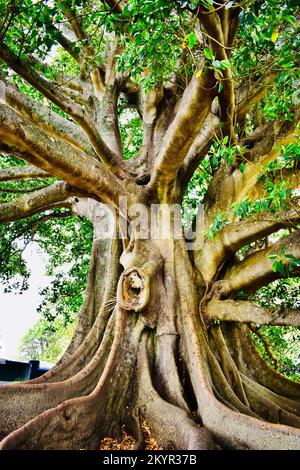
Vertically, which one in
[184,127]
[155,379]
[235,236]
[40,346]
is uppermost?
[184,127]

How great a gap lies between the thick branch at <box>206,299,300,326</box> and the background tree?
2 cm

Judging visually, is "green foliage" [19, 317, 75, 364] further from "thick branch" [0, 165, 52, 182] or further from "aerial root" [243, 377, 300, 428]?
"aerial root" [243, 377, 300, 428]

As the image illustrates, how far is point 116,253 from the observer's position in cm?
495

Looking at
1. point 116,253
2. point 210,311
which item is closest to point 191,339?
point 210,311

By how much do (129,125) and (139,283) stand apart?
5445 mm

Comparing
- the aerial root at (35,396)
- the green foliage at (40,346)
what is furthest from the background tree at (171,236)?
the green foliage at (40,346)

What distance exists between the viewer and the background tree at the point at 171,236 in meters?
2.64

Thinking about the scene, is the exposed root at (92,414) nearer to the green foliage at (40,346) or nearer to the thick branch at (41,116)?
the thick branch at (41,116)

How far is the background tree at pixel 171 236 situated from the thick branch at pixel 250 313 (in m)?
0.02

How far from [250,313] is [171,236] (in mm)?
1587

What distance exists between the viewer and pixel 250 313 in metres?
3.35

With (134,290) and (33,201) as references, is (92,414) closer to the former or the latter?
(134,290)

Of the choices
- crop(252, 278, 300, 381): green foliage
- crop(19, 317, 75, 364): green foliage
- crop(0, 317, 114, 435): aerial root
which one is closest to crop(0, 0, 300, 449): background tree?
crop(0, 317, 114, 435): aerial root

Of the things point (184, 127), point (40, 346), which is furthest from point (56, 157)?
point (40, 346)
